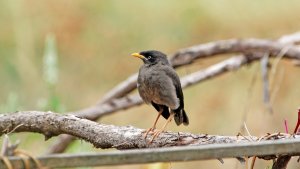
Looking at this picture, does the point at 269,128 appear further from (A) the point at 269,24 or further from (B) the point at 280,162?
(B) the point at 280,162

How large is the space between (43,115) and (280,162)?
94 centimetres

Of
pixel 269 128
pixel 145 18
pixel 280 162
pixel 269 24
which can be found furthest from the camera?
pixel 145 18

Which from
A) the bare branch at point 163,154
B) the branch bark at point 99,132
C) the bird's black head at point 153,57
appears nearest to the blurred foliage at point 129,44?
the bird's black head at point 153,57

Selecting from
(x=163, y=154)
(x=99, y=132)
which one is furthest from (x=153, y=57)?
(x=163, y=154)

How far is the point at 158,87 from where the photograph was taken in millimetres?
2771

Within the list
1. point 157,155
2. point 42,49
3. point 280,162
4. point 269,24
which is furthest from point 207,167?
point 157,155

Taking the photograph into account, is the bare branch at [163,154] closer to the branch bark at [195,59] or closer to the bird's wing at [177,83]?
the bird's wing at [177,83]

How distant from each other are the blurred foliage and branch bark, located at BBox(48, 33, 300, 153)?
1.48 m

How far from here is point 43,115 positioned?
103 inches

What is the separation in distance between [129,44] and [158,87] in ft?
14.0

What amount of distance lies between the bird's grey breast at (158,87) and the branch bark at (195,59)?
4.19ft

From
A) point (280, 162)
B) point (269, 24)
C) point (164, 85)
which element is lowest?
point (280, 162)

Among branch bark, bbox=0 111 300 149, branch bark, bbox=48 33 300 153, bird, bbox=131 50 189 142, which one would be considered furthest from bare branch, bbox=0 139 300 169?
branch bark, bbox=48 33 300 153

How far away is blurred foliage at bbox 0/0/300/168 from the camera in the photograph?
6.33 meters
